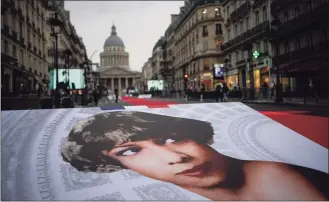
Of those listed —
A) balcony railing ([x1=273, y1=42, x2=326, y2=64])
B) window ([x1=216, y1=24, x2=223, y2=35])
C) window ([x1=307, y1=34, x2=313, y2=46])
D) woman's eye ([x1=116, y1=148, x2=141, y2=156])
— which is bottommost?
woman's eye ([x1=116, y1=148, x2=141, y2=156])

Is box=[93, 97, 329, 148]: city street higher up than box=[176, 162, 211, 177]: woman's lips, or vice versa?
box=[93, 97, 329, 148]: city street

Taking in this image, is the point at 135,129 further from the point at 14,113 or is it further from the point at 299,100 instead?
the point at 299,100

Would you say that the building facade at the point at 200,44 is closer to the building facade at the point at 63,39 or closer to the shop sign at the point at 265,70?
the shop sign at the point at 265,70

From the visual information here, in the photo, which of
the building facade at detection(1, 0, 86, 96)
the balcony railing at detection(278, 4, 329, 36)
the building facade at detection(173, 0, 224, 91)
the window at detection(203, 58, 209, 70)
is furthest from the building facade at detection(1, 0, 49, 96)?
the balcony railing at detection(278, 4, 329, 36)

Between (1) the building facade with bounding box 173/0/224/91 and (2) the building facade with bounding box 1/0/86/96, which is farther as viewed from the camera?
(1) the building facade with bounding box 173/0/224/91

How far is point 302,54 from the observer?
5723mm

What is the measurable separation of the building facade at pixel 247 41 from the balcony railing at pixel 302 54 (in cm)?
29

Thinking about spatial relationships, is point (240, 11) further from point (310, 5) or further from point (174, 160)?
point (174, 160)

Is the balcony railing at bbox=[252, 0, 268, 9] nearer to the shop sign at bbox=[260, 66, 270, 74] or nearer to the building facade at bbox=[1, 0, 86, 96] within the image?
the shop sign at bbox=[260, 66, 270, 74]

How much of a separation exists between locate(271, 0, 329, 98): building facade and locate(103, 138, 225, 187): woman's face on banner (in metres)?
1.90

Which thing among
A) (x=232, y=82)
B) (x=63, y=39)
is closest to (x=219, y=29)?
(x=232, y=82)

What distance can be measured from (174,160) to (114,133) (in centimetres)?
71

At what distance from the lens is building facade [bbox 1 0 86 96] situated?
6.09 meters

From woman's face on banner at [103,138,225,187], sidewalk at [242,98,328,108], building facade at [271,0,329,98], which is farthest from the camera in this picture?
building facade at [271,0,329,98]
